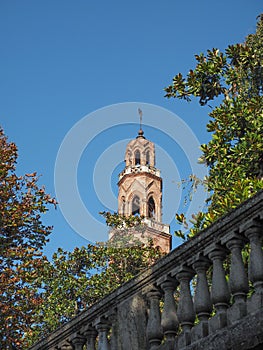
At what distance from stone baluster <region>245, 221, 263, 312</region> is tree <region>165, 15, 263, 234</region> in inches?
267

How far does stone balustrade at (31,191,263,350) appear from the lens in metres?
4.91

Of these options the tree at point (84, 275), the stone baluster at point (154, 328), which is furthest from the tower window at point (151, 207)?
the stone baluster at point (154, 328)

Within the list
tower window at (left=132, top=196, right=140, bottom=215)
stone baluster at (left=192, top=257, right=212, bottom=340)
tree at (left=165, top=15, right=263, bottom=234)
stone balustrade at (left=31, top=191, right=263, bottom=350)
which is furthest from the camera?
tower window at (left=132, top=196, right=140, bottom=215)

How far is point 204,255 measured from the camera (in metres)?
5.63

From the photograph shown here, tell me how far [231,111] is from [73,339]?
878cm

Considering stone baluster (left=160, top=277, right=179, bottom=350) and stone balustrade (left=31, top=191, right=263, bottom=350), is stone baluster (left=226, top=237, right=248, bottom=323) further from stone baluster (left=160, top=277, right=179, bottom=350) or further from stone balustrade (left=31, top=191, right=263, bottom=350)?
stone baluster (left=160, top=277, right=179, bottom=350)

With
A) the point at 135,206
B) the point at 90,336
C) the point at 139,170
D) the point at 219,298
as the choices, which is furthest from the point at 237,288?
the point at 139,170

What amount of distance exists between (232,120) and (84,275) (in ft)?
75.7

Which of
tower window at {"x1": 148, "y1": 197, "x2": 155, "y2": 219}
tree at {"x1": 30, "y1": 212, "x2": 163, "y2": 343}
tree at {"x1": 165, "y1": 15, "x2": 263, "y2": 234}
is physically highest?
tower window at {"x1": 148, "y1": 197, "x2": 155, "y2": 219}

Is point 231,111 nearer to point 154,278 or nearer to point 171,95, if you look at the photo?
point 171,95

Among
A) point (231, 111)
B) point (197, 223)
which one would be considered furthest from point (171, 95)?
point (197, 223)

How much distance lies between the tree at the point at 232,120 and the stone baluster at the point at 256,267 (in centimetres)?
679

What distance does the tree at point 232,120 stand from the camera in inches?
500

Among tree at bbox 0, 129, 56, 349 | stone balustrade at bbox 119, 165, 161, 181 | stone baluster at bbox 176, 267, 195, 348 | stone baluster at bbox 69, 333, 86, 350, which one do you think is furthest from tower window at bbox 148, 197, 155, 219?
stone baluster at bbox 176, 267, 195, 348
